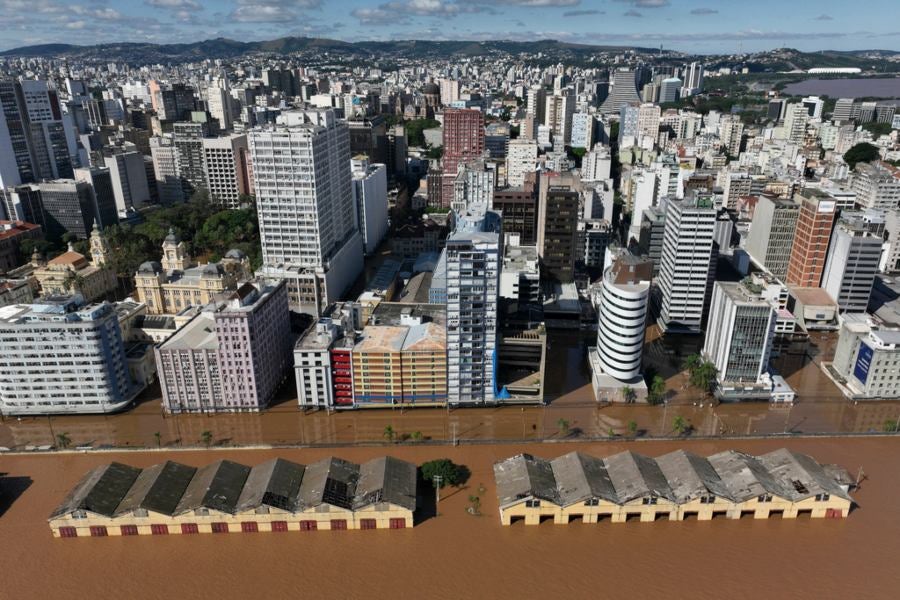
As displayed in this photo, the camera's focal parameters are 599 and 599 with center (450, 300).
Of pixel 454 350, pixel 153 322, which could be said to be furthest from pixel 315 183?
pixel 454 350

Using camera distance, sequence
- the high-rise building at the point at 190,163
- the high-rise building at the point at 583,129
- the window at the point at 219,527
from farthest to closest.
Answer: the high-rise building at the point at 583,129, the high-rise building at the point at 190,163, the window at the point at 219,527

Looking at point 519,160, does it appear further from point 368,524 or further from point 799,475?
point 368,524

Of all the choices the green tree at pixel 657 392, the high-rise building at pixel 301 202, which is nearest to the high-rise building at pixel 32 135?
the high-rise building at pixel 301 202

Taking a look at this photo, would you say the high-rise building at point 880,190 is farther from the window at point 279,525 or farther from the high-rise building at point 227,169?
the high-rise building at point 227,169

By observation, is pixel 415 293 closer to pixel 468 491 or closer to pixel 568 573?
pixel 468 491

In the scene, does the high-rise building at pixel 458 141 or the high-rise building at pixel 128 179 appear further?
the high-rise building at pixel 458 141

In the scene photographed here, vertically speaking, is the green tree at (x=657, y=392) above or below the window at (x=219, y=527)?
above

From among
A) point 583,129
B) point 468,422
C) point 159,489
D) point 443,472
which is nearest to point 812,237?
point 468,422

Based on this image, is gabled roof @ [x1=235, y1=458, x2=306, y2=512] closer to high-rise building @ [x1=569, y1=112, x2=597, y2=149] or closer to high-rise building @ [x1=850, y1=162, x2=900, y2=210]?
high-rise building @ [x1=850, y1=162, x2=900, y2=210]
